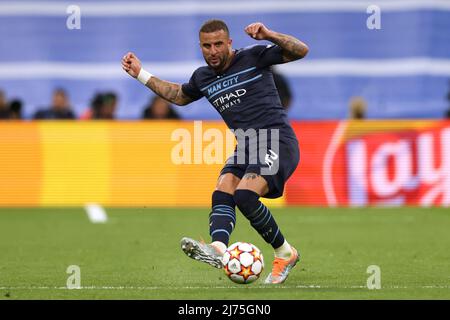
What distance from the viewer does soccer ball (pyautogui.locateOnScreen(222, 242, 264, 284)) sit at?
8.95m

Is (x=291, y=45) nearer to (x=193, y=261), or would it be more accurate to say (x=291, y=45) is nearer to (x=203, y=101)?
(x=193, y=261)

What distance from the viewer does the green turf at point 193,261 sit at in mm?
8852

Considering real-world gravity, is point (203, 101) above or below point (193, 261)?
above

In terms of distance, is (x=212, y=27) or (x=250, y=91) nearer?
(x=212, y=27)

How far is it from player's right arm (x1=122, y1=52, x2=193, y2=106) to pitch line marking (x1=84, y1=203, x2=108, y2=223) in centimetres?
646

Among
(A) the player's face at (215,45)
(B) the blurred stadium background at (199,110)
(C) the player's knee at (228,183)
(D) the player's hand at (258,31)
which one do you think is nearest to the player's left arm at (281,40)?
(D) the player's hand at (258,31)

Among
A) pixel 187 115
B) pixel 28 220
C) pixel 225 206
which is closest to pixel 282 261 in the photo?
pixel 225 206

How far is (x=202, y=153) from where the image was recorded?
17703 millimetres

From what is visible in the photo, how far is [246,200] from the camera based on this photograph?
9148 mm

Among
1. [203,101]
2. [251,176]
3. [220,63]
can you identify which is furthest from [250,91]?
[203,101]

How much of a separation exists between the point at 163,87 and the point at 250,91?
0.98 meters

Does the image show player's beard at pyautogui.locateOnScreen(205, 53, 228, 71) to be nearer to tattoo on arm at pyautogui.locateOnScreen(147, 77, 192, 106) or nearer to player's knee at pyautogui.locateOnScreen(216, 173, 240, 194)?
tattoo on arm at pyautogui.locateOnScreen(147, 77, 192, 106)

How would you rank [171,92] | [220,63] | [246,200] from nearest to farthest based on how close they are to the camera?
[246,200] < [220,63] < [171,92]
